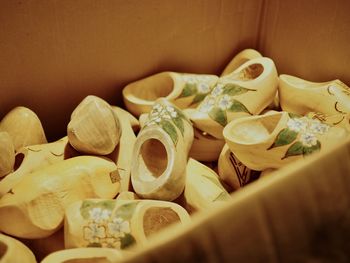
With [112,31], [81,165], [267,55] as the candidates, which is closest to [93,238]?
[81,165]

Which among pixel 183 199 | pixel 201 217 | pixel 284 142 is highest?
pixel 201 217

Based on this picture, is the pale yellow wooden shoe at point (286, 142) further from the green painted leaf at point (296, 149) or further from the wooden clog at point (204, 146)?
the wooden clog at point (204, 146)

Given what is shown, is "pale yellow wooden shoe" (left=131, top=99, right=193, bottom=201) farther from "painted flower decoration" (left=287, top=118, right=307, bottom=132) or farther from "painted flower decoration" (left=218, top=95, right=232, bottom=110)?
"painted flower decoration" (left=287, top=118, right=307, bottom=132)

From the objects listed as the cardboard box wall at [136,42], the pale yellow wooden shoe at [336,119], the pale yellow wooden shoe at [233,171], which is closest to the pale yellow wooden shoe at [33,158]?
the cardboard box wall at [136,42]

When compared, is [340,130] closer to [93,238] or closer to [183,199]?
[183,199]

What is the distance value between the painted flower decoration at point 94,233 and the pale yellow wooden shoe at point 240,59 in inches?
22.3

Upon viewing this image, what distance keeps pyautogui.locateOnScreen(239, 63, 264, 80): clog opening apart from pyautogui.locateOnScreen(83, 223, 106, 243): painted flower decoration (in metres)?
0.48

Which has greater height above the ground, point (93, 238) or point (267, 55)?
point (267, 55)

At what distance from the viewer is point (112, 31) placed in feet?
2.78

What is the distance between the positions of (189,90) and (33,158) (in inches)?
15.5

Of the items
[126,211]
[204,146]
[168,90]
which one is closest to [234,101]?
[204,146]

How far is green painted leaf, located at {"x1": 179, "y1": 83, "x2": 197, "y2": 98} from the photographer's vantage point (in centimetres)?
88

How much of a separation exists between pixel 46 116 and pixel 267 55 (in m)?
0.62

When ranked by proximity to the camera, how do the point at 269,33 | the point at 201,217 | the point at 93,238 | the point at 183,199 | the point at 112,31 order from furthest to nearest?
the point at 269,33
the point at 112,31
the point at 183,199
the point at 93,238
the point at 201,217
